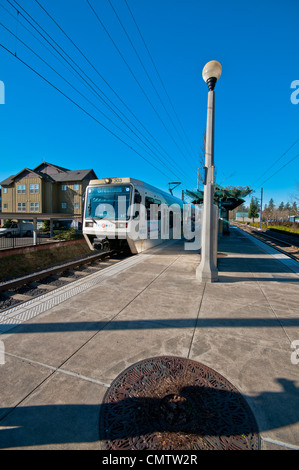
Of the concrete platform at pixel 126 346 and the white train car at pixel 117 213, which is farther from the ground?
the white train car at pixel 117 213

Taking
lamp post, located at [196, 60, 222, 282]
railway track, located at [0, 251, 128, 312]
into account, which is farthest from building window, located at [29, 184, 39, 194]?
lamp post, located at [196, 60, 222, 282]

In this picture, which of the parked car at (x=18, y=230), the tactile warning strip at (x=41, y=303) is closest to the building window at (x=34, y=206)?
the parked car at (x=18, y=230)

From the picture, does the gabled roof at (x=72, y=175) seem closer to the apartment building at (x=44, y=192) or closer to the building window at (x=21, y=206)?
the apartment building at (x=44, y=192)

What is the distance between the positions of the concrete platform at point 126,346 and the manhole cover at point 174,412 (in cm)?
12

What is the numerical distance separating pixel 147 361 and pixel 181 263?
5.53 metres

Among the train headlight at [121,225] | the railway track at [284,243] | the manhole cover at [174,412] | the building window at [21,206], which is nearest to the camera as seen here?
the manhole cover at [174,412]

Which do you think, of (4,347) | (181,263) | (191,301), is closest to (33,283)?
(4,347)

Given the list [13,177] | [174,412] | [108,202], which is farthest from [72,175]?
[174,412]

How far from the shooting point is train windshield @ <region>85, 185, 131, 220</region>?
330 inches

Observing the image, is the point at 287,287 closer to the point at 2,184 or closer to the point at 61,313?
the point at 61,313

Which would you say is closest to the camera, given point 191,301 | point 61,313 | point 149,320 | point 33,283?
point 149,320

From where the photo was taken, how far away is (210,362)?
8.41ft

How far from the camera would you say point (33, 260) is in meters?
9.71

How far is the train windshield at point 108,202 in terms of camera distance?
27.5ft
